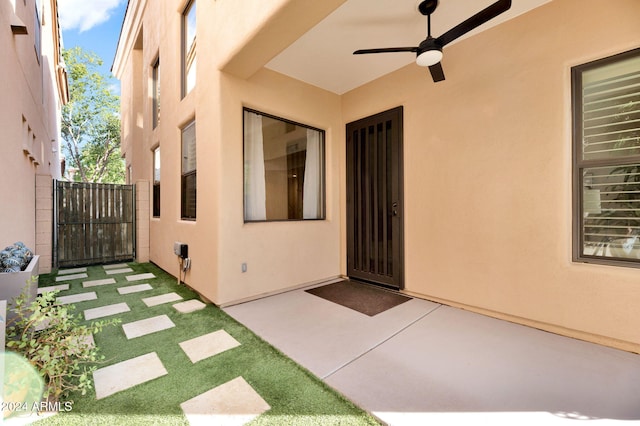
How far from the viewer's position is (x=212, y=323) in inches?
99.8

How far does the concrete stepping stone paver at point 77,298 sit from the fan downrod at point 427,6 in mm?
4663

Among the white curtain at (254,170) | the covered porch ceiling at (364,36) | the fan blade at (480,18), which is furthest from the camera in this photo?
the white curtain at (254,170)

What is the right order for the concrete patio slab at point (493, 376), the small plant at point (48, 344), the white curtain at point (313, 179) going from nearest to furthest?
the small plant at point (48, 344)
the concrete patio slab at point (493, 376)
the white curtain at point (313, 179)

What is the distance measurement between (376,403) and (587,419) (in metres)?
1.06

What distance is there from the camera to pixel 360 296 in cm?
332

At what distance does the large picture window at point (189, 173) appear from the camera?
3.88 m

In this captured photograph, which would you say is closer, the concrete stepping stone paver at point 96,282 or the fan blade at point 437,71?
the fan blade at point 437,71

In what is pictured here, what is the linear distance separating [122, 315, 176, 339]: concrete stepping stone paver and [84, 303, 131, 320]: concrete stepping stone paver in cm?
45

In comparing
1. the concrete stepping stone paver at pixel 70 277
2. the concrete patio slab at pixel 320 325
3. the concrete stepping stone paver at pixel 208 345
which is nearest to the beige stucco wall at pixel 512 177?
the concrete patio slab at pixel 320 325

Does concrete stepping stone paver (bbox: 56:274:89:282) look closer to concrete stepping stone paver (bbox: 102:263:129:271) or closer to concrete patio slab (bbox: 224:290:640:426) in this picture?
A: concrete stepping stone paver (bbox: 102:263:129:271)

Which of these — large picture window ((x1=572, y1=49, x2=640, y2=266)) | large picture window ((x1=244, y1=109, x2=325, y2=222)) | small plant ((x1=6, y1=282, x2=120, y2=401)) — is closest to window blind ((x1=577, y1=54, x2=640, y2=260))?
large picture window ((x1=572, y1=49, x2=640, y2=266))

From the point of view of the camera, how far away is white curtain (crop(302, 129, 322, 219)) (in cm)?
403

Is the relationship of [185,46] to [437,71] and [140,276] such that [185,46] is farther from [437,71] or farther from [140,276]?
[437,71]

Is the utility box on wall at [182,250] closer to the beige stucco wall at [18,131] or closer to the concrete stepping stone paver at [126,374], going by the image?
the beige stucco wall at [18,131]
